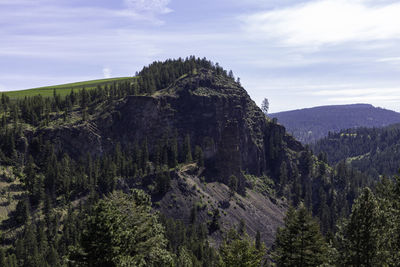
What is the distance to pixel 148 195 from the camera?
42844mm

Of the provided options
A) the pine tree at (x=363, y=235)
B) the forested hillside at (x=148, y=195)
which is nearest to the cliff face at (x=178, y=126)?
the forested hillside at (x=148, y=195)

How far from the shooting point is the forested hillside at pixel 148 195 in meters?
27.7

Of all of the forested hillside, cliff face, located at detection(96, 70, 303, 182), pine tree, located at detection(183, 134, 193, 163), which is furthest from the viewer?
cliff face, located at detection(96, 70, 303, 182)

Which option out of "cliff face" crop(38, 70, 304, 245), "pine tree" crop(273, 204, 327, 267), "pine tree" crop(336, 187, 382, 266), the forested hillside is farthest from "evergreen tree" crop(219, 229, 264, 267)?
"cliff face" crop(38, 70, 304, 245)

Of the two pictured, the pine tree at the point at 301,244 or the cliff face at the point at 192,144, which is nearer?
the pine tree at the point at 301,244

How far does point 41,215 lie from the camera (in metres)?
114

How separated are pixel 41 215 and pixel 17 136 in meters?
50.1

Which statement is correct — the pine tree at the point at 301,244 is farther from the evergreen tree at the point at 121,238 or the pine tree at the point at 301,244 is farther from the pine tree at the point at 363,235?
the evergreen tree at the point at 121,238

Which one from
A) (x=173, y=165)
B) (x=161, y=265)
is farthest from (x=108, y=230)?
(x=173, y=165)

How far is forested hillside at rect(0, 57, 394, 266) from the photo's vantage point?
27.7 m

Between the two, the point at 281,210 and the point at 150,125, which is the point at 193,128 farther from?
the point at 281,210

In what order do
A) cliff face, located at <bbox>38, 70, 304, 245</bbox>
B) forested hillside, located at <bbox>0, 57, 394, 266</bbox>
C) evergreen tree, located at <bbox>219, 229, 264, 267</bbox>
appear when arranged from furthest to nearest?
cliff face, located at <bbox>38, 70, 304, 245</bbox> < forested hillside, located at <bbox>0, 57, 394, 266</bbox> < evergreen tree, located at <bbox>219, 229, 264, 267</bbox>

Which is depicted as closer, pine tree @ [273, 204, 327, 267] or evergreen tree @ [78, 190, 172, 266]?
evergreen tree @ [78, 190, 172, 266]

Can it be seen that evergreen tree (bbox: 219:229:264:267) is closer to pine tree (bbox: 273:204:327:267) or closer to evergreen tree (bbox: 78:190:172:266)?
pine tree (bbox: 273:204:327:267)
